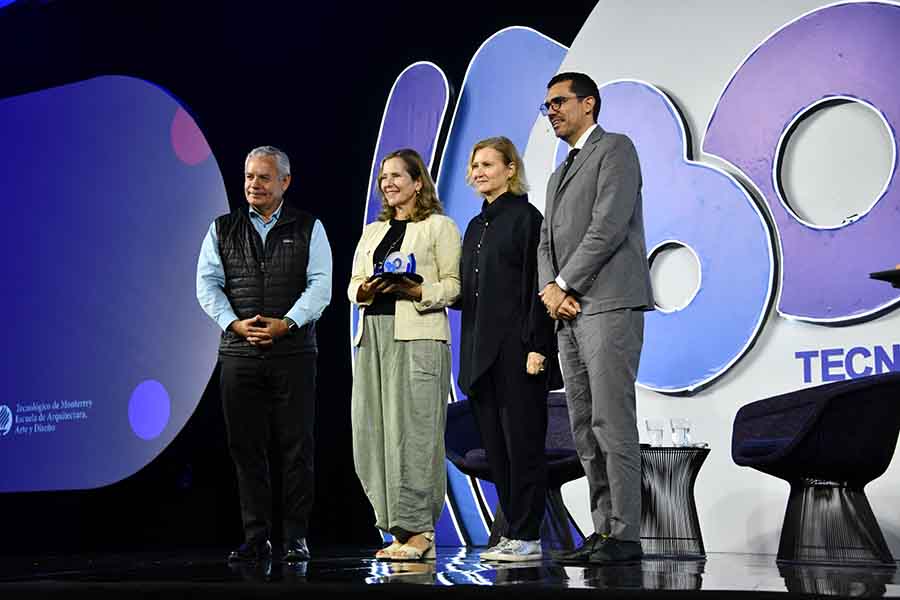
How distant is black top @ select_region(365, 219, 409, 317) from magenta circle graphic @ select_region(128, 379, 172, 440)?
304 cm

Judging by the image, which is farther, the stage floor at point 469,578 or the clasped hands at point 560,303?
the clasped hands at point 560,303

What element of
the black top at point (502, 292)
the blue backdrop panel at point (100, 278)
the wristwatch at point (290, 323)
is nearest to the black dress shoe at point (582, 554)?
the black top at point (502, 292)

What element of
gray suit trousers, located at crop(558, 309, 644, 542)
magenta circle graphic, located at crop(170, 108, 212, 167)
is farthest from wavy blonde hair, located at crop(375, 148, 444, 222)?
magenta circle graphic, located at crop(170, 108, 212, 167)

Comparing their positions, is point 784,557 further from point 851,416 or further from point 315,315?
point 315,315

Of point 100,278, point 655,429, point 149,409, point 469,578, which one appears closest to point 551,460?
point 655,429

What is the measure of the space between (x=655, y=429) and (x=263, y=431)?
1.68m

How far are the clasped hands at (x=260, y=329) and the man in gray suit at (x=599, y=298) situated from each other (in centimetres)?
100

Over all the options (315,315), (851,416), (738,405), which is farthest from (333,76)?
(851,416)

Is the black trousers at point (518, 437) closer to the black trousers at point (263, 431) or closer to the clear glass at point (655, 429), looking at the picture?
the black trousers at point (263, 431)

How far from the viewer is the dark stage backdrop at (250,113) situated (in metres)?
5.96

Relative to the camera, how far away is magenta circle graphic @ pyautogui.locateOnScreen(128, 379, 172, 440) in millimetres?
6648

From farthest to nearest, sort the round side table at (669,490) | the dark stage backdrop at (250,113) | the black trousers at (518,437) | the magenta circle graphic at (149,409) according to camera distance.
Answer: the magenta circle graphic at (149,409) → the dark stage backdrop at (250,113) → the round side table at (669,490) → the black trousers at (518,437)

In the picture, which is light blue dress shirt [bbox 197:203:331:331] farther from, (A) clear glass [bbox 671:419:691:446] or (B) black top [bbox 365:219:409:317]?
(A) clear glass [bbox 671:419:691:446]

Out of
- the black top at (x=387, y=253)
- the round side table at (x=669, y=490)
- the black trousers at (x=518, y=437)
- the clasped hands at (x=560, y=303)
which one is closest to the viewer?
the clasped hands at (x=560, y=303)
